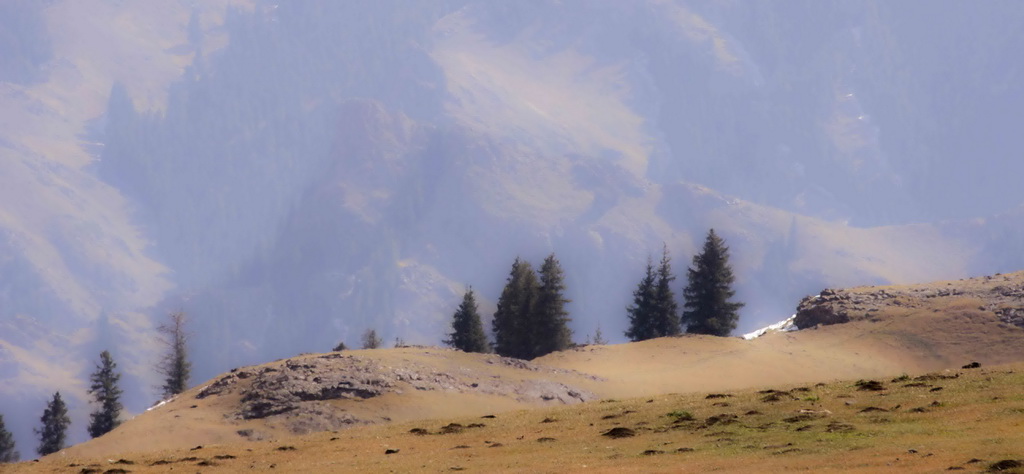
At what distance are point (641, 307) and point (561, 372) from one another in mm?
23257

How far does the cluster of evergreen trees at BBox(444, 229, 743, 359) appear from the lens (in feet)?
201

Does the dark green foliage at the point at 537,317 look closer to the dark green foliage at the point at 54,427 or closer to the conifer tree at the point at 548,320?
the conifer tree at the point at 548,320

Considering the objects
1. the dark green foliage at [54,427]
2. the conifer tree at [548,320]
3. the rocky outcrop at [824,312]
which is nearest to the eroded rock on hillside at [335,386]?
the rocky outcrop at [824,312]

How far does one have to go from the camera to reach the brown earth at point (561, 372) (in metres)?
34.3

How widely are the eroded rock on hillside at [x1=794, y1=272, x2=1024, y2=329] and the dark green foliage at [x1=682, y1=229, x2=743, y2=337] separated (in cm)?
688

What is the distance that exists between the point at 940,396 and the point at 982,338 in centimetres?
2670

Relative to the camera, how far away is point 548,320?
6272 cm

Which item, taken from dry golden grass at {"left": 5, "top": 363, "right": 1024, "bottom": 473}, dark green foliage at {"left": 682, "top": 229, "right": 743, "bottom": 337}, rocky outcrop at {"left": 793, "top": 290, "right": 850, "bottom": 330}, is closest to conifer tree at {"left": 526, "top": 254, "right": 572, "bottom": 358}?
dark green foliage at {"left": 682, "top": 229, "right": 743, "bottom": 337}

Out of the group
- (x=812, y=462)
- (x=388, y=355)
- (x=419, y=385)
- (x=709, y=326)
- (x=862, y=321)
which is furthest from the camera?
(x=709, y=326)

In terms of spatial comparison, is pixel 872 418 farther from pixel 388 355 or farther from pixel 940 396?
pixel 388 355

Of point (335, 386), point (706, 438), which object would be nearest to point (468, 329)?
point (335, 386)

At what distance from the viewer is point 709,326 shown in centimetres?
6019

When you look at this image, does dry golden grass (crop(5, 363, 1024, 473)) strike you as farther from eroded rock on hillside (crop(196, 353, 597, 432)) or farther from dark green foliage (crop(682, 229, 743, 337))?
dark green foliage (crop(682, 229, 743, 337))

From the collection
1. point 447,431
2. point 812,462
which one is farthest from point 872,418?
point 447,431
